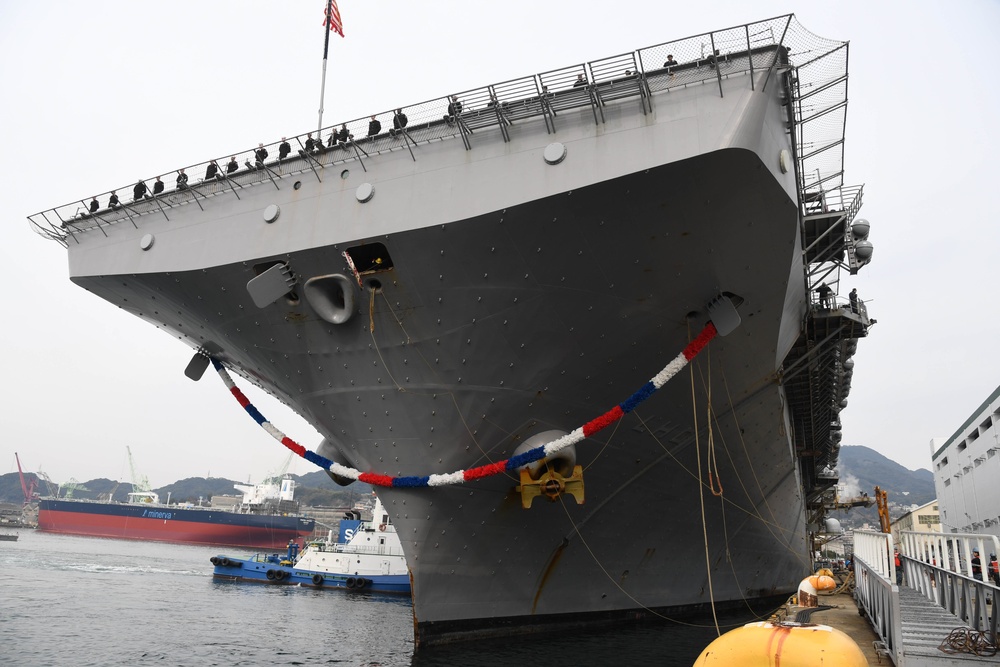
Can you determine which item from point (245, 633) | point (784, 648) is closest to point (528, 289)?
point (784, 648)

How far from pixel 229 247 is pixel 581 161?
454 cm

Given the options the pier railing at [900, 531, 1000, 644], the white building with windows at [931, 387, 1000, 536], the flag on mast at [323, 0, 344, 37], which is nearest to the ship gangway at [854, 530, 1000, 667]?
the pier railing at [900, 531, 1000, 644]

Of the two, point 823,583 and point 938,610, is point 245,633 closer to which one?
point 938,610

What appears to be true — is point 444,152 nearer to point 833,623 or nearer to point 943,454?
point 833,623

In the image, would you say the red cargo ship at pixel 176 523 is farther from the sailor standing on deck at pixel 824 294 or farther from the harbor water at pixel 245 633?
the sailor standing on deck at pixel 824 294

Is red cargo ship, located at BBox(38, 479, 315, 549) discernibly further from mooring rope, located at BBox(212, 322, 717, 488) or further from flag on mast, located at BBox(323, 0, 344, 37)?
flag on mast, located at BBox(323, 0, 344, 37)

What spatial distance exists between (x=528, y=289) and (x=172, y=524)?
67312 millimetres

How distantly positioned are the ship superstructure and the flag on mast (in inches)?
156

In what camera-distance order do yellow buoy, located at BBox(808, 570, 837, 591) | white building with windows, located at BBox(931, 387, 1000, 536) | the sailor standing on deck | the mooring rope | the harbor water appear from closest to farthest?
the mooring rope, the harbor water, the sailor standing on deck, yellow buoy, located at BBox(808, 570, 837, 591), white building with windows, located at BBox(931, 387, 1000, 536)

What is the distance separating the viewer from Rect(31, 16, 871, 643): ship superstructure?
659 centimetres

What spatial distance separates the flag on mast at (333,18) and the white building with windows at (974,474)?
24570 millimetres

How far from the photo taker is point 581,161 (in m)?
6.62

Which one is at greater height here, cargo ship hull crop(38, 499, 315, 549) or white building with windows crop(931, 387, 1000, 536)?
white building with windows crop(931, 387, 1000, 536)

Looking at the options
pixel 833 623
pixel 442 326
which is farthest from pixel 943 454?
pixel 442 326
